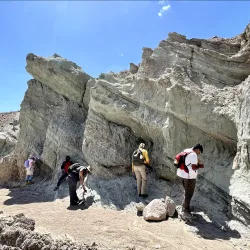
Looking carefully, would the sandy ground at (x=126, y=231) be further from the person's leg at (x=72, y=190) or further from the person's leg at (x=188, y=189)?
the person's leg at (x=72, y=190)

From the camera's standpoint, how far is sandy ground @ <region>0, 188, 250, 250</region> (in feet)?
18.9

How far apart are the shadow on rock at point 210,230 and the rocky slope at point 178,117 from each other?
60 cm

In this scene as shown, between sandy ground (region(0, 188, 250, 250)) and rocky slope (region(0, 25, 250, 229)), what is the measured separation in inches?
51.3

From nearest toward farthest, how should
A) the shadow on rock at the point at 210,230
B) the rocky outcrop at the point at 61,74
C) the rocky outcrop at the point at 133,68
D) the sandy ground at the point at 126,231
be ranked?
the sandy ground at the point at 126,231 < the shadow on rock at the point at 210,230 < the rocky outcrop at the point at 133,68 < the rocky outcrop at the point at 61,74

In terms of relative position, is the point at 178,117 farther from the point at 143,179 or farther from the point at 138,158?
the point at 143,179

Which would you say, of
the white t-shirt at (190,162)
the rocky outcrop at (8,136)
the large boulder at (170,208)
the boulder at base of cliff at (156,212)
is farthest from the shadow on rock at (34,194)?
the rocky outcrop at (8,136)

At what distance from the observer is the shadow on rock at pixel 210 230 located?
625cm

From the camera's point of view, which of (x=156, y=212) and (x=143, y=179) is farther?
(x=143, y=179)

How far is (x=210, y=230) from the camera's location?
21.5 ft

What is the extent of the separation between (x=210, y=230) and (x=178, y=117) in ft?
13.6

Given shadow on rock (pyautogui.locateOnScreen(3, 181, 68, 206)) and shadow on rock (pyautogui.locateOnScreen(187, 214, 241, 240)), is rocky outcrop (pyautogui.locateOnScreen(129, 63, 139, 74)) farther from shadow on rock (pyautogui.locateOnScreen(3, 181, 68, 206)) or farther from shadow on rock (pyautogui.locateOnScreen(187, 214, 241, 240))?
shadow on rock (pyautogui.locateOnScreen(187, 214, 241, 240))

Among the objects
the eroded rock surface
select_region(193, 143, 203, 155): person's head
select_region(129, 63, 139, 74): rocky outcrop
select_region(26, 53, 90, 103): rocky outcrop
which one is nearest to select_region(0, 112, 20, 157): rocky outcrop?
select_region(26, 53, 90, 103): rocky outcrop

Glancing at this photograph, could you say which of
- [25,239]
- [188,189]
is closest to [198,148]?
[188,189]

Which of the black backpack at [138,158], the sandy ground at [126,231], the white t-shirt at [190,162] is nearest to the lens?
the sandy ground at [126,231]
